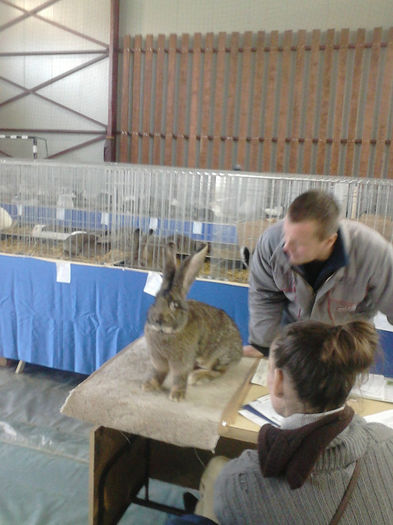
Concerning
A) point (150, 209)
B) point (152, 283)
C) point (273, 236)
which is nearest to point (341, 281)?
point (273, 236)

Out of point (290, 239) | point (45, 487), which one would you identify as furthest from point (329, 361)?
point (45, 487)

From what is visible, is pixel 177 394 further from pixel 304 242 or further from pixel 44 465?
pixel 44 465

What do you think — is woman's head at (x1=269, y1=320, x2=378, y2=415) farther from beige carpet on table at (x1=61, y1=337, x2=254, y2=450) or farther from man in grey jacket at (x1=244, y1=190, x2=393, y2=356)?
man in grey jacket at (x1=244, y1=190, x2=393, y2=356)

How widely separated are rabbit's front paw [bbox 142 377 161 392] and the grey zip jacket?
2.11 feet

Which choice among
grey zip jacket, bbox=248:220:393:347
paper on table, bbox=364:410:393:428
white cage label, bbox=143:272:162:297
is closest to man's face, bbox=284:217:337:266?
grey zip jacket, bbox=248:220:393:347

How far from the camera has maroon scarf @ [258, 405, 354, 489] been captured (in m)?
0.97

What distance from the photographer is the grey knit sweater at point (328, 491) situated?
959 millimetres

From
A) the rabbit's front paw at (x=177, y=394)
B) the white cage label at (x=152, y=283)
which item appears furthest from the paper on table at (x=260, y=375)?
the white cage label at (x=152, y=283)

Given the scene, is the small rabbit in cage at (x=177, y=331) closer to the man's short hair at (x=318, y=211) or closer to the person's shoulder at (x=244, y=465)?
the man's short hair at (x=318, y=211)

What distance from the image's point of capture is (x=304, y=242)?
5.31ft

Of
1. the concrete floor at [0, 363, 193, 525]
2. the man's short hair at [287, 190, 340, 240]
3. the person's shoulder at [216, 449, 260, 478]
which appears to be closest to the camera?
the person's shoulder at [216, 449, 260, 478]

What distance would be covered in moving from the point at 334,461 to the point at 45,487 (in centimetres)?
175

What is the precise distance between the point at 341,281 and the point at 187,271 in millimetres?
656

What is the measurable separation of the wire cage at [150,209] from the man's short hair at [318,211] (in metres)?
1.16
